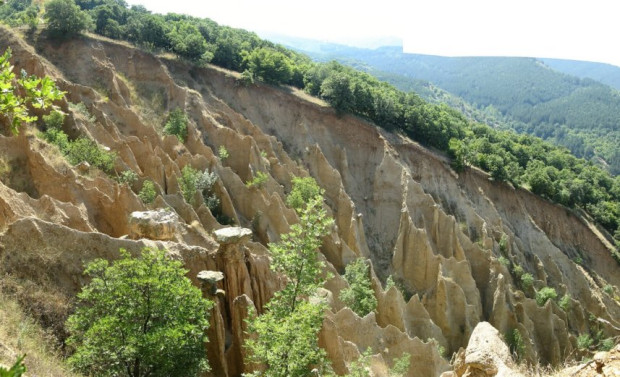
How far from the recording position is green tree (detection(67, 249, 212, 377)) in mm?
16172

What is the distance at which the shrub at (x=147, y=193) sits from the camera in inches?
1206

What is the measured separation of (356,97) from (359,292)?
1129 inches

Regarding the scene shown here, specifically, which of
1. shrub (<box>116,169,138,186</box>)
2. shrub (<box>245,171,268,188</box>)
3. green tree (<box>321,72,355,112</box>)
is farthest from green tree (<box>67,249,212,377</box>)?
green tree (<box>321,72,355,112</box>)

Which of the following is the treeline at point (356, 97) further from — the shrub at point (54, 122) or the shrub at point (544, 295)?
the shrub at point (54, 122)

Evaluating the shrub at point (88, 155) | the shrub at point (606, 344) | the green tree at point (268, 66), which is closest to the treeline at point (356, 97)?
the green tree at point (268, 66)

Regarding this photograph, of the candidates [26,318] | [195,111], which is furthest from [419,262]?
[26,318]

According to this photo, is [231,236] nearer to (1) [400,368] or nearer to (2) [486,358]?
(1) [400,368]

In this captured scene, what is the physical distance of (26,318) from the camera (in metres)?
16.7

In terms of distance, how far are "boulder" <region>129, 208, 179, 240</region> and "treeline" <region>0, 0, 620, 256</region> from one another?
30.9 m

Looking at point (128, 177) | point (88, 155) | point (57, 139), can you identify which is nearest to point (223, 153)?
point (128, 177)

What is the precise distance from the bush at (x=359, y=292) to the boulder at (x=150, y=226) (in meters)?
12.2

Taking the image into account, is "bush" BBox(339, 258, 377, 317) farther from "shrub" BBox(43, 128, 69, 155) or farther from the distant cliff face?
"shrub" BBox(43, 128, 69, 155)

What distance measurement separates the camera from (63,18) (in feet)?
152

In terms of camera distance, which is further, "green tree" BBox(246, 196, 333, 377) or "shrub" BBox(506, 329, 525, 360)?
"shrub" BBox(506, 329, 525, 360)
